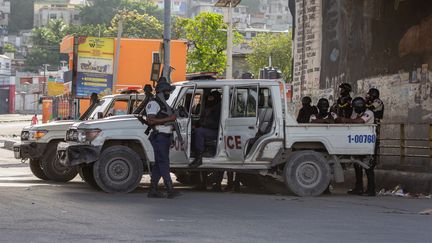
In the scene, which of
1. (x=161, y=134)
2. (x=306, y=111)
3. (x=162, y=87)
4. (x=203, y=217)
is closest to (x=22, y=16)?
(x=306, y=111)

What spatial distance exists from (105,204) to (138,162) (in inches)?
83.5

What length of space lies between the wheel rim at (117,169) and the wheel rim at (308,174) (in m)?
2.95

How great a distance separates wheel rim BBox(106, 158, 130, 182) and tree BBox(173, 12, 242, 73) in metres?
34.9

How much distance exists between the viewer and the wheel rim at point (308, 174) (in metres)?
13.5

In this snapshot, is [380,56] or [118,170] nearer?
[118,170]

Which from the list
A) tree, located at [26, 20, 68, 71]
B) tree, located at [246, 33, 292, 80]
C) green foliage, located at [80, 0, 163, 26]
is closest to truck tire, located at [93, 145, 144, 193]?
tree, located at [246, 33, 292, 80]

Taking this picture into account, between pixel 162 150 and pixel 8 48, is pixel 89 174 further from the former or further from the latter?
pixel 8 48

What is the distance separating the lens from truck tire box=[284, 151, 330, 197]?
13484mm

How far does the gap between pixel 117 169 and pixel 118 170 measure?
1.0 inches

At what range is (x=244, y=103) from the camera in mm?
→ 13602

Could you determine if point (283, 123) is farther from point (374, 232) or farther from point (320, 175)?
point (374, 232)

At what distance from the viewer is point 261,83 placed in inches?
536

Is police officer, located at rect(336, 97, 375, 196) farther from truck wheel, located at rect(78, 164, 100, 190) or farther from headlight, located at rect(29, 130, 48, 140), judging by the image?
headlight, located at rect(29, 130, 48, 140)

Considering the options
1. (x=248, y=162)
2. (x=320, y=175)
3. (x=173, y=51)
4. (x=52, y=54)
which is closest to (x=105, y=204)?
(x=248, y=162)
